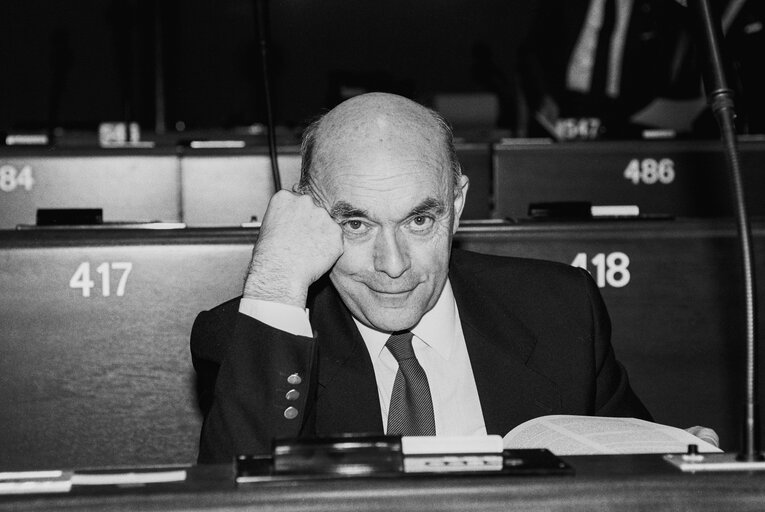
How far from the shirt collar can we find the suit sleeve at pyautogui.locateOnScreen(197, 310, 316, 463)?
1.04 ft

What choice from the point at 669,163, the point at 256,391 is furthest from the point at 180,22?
the point at 256,391

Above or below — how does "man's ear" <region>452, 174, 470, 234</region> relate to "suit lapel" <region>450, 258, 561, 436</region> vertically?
above

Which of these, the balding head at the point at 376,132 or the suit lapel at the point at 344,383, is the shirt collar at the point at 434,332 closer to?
the suit lapel at the point at 344,383

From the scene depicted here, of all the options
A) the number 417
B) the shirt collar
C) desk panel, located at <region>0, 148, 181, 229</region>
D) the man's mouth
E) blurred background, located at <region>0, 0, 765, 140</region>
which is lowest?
the shirt collar

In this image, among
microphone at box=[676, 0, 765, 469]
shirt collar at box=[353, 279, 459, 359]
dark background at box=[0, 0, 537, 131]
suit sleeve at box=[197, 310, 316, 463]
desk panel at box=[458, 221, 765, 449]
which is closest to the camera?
microphone at box=[676, 0, 765, 469]

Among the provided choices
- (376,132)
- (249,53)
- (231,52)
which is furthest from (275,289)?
(231,52)

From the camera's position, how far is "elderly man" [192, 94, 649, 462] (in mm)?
1188

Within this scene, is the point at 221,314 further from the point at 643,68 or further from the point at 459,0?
the point at 459,0

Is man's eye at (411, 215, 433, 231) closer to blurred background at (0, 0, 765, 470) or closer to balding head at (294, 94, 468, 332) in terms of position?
balding head at (294, 94, 468, 332)

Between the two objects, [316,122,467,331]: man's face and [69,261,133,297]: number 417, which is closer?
[316,122,467,331]: man's face

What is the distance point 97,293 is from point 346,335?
0.48m

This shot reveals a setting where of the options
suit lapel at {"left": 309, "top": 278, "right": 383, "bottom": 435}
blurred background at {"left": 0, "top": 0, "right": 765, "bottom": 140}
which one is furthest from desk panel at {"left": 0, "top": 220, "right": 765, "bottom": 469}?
blurred background at {"left": 0, "top": 0, "right": 765, "bottom": 140}

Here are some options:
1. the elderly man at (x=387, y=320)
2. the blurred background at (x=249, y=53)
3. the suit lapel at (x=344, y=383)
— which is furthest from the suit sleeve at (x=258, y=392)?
the blurred background at (x=249, y=53)

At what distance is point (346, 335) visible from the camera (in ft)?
4.86
